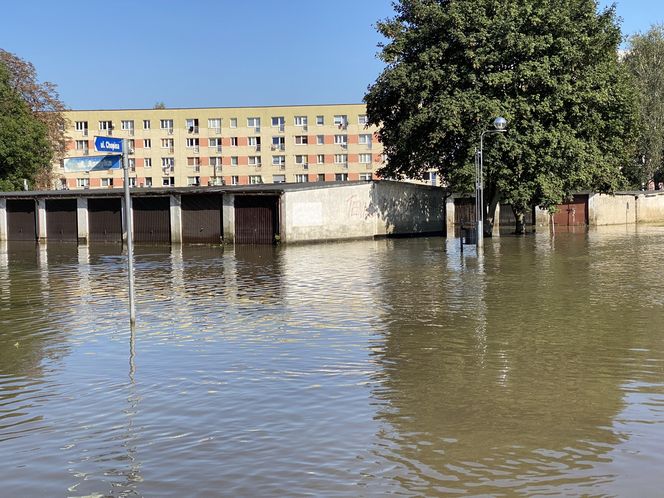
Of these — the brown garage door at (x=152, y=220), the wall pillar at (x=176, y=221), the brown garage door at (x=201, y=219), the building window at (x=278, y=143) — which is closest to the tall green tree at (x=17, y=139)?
the brown garage door at (x=152, y=220)

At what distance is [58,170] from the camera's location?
309 ft

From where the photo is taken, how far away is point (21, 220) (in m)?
47.2

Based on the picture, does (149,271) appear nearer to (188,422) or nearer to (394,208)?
(188,422)

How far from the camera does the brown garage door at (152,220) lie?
139 feet

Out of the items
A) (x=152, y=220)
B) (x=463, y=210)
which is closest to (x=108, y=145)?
(x=152, y=220)

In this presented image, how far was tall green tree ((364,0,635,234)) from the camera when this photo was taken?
3703cm

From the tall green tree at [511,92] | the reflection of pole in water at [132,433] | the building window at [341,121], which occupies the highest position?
the building window at [341,121]

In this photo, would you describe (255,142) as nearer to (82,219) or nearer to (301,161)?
(301,161)

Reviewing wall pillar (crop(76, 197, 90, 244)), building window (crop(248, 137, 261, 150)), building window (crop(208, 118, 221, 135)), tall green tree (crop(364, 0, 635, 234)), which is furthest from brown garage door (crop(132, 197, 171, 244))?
building window (crop(208, 118, 221, 135))

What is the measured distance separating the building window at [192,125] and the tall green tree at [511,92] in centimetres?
5850

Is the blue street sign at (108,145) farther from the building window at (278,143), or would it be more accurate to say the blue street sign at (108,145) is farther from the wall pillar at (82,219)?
the building window at (278,143)

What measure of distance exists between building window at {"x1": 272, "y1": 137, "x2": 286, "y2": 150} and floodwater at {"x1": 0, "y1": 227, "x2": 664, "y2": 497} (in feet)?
263

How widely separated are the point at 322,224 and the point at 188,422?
3365cm

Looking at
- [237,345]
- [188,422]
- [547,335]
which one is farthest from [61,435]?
[547,335]
